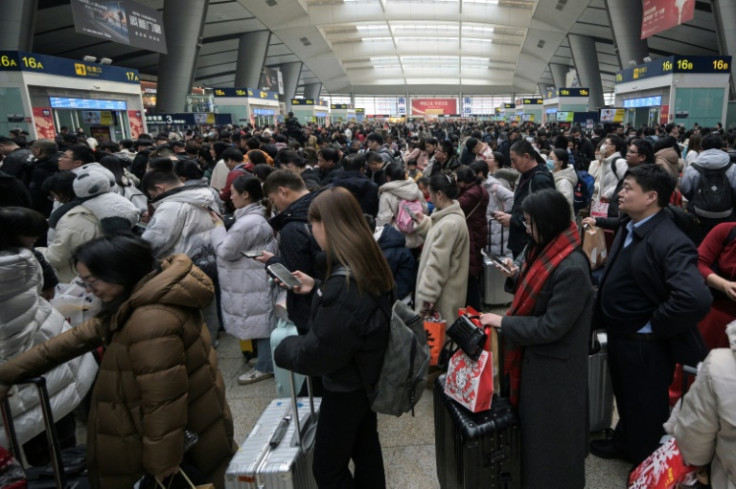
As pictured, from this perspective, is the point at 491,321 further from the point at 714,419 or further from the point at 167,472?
the point at 167,472

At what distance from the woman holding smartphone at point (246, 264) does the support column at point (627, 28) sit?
910 inches

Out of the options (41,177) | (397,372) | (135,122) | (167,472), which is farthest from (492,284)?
(135,122)

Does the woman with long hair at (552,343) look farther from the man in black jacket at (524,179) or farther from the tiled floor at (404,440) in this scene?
the man in black jacket at (524,179)

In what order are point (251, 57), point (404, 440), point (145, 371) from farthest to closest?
point (251, 57) → point (404, 440) → point (145, 371)

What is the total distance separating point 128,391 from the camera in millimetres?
1701

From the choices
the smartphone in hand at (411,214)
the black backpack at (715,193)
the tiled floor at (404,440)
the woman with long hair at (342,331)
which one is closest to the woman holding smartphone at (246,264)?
the tiled floor at (404,440)

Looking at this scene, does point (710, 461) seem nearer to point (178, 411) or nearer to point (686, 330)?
point (686, 330)

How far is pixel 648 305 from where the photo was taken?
2.21 meters

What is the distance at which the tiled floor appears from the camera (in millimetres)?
2518

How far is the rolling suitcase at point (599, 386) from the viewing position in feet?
8.84

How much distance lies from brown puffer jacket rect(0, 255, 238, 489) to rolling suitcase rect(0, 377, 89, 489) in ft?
0.30

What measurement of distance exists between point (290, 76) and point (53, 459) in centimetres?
4416

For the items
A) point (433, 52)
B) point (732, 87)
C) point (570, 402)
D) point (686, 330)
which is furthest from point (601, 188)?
point (433, 52)

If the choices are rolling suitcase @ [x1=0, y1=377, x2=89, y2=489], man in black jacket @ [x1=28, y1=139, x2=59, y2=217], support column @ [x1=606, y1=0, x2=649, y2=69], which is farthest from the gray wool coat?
support column @ [x1=606, y1=0, x2=649, y2=69]
